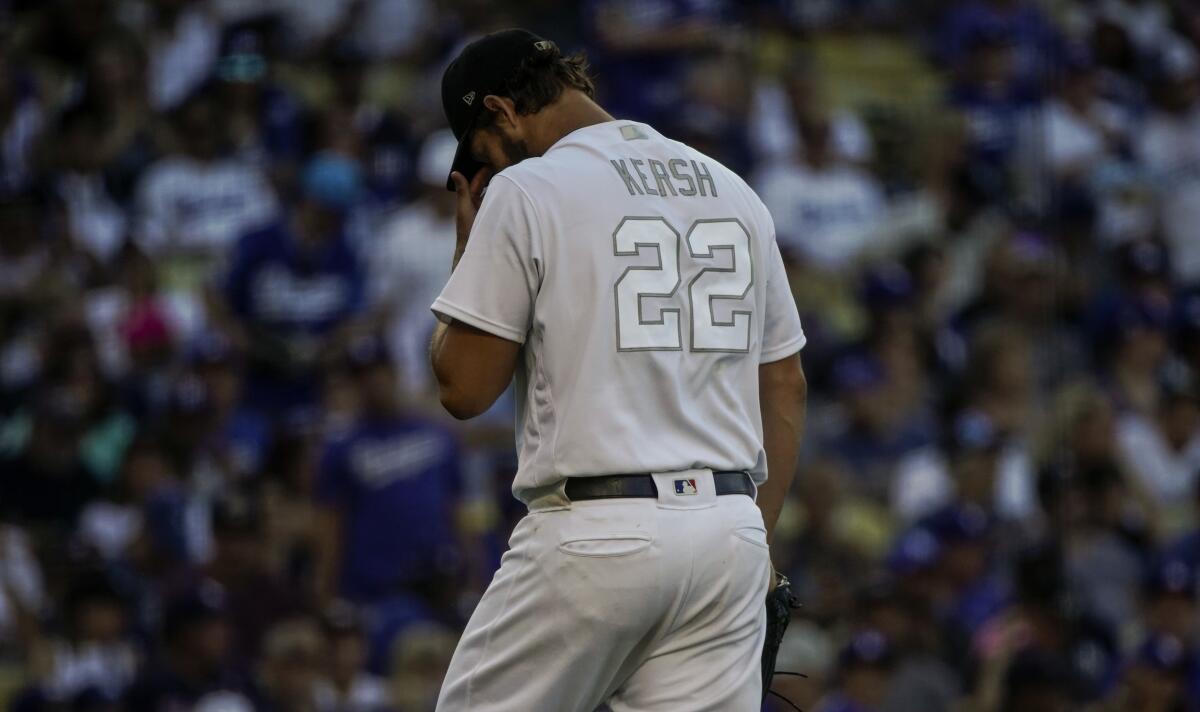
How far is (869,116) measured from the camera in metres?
11.0

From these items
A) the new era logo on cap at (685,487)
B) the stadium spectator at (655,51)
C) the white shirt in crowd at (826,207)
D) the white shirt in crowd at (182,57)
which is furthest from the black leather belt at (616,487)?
the white shirt in crowd at (182,57)

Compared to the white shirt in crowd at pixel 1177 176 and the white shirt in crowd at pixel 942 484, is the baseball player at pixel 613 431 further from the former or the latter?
the white shirt in crowd at pixel 1177 176

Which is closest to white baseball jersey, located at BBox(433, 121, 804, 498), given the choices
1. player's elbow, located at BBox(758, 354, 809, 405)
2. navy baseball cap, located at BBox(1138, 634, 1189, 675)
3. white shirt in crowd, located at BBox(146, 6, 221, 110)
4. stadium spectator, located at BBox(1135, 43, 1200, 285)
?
player's elbow, located at BBox(758, 354, 809, 405)

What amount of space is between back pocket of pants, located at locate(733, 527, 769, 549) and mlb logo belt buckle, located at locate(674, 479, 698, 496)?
11 centimetres

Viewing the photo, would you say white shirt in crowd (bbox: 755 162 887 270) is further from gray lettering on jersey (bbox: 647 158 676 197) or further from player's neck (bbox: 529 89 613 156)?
gray lettering on jersey (bbox: 647 158 676 197)

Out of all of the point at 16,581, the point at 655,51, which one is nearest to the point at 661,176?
the point at 16,581

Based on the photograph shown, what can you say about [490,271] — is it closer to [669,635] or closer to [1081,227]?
[669,635]

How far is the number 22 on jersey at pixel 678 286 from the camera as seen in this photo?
351cm

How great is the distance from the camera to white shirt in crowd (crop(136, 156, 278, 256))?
9.57 m

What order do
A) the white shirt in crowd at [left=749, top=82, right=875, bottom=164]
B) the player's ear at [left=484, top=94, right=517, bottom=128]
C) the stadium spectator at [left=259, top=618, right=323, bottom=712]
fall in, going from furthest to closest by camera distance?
1. the white shirt in crowd at [left=749, top=82, right=875, bottom=164]
2. the stadium spectator at [left=259, top=618, right=323, bottom=712]
3. the player's ear at [left=484, top=94, right=517, bottom=128]

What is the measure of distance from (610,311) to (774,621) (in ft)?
2.60

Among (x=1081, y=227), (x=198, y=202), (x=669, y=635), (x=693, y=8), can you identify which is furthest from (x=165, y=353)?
(x=669, y=635)

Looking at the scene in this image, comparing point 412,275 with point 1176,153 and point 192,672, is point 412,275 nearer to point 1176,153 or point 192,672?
point 192,672

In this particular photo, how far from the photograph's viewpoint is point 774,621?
387cm
